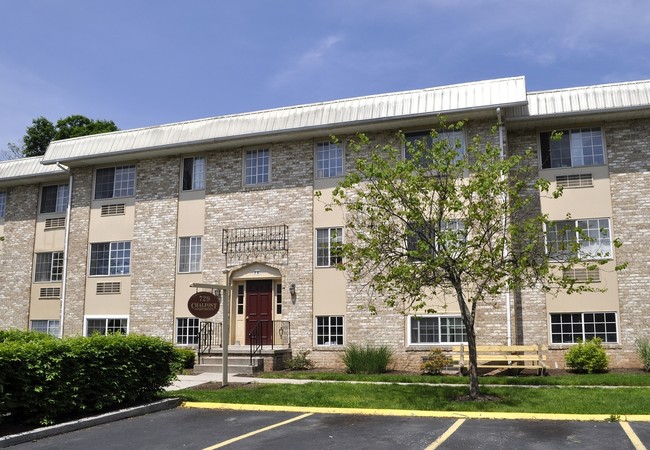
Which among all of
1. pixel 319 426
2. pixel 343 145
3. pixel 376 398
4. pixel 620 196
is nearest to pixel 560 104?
pixel 620 196

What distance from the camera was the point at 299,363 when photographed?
19547mm

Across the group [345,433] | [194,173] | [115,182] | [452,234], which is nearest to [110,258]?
[115,182]

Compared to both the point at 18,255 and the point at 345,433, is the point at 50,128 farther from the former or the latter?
the point at 345,433

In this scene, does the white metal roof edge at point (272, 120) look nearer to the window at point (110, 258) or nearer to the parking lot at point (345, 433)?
the window at point (110, 258)

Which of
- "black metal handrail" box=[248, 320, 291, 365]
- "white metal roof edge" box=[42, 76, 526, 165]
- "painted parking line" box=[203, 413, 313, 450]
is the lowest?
"painted parking line" box=[203, 413, 313, 450]

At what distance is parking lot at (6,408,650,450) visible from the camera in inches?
343

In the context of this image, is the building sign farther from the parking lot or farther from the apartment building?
the apartment building

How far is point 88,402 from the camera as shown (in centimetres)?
1096

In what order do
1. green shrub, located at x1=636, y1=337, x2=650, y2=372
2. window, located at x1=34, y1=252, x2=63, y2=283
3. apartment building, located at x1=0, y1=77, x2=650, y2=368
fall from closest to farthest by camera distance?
green shrub, located at x1=636, y1=337, x2=650, y2=372, apartment building, located at x1=0, y1=77, x2=650, y2=368, window, located at x1=34, y1=252, x2=63, y2=283

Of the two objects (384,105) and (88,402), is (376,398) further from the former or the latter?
(384,105)

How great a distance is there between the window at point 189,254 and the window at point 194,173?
1860mm

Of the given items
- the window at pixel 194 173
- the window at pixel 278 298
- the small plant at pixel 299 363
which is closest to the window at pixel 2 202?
the window at pixel 194 173

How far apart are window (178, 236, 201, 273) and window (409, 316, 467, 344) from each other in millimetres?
7826

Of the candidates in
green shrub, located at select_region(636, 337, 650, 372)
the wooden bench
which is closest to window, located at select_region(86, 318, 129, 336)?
the wooden bench
